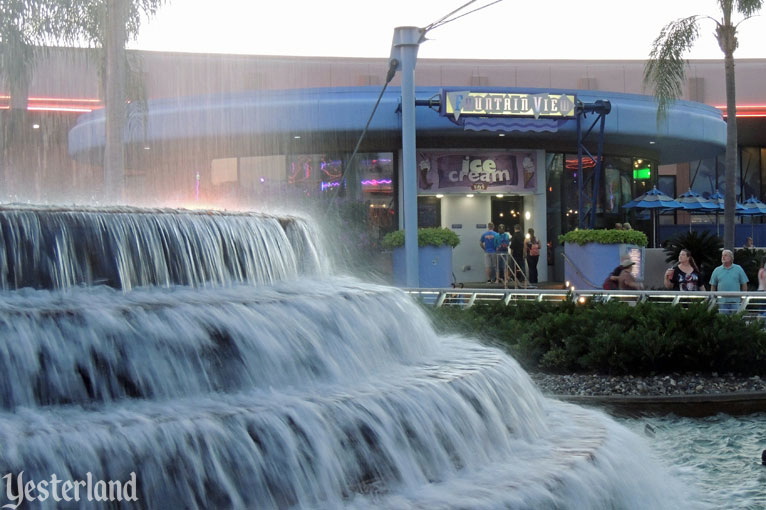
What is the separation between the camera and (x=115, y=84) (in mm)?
18156

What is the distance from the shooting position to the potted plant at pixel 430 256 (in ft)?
74.0

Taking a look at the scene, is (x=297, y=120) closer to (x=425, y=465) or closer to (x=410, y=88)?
(x=410, y=88)

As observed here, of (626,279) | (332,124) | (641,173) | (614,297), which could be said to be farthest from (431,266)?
(641,173)

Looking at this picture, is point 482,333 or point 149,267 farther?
point 482,333

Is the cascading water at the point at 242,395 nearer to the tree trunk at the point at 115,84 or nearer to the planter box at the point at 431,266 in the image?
the tree trunk at the point at 115,84

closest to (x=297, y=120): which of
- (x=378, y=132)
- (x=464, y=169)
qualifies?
(x=378, y=132)

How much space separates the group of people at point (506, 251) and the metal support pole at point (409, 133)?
7.72m

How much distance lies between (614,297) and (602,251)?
8.60 m

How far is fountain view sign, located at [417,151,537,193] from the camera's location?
2755 centimetres

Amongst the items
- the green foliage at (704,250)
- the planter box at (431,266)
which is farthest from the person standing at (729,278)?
the planter box at (431,266)

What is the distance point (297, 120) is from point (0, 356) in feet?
67.6

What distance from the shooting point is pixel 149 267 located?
7.38 metres

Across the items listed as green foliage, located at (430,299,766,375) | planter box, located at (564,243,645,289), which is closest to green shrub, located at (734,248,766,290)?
planter box, located at (564,243,645,289)

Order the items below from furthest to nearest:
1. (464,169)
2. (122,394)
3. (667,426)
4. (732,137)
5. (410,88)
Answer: (464,169) → (732,137) → (410,88) → (667,426) → (122,394)
